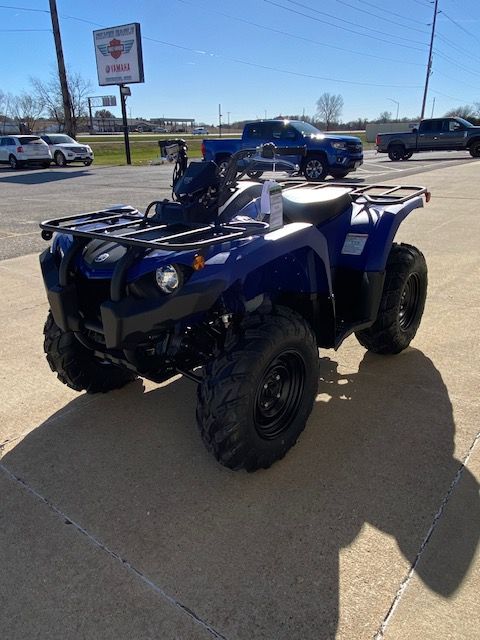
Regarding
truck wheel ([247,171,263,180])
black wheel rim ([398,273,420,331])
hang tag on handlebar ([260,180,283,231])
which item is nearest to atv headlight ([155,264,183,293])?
hang tag on handlebar ([260,180,283,231])

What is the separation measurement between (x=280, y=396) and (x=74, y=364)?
1.29 metres

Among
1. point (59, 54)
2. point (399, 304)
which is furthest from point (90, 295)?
point (59, 54)

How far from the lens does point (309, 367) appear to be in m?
2.78

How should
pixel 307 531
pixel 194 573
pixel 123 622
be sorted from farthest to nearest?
1. pixel 307 531
2. pixel 194 573
3. pixel 123 622

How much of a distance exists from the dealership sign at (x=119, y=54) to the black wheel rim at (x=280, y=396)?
→ 28123mm

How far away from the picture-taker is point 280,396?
111 inches

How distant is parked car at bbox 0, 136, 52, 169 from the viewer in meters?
23.9

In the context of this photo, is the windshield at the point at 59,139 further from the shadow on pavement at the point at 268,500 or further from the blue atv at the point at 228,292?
the shadow on pavement at the point at 268,500

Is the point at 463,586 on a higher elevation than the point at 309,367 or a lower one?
lower

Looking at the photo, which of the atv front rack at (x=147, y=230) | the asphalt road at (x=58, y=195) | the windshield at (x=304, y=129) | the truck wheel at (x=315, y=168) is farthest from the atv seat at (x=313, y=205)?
the windshield at (x=304, y=129)

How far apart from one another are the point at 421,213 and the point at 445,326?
633cm

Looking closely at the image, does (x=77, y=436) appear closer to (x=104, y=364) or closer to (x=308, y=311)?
(x=104, y=364)

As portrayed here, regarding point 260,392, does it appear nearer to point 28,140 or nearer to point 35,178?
point 35,178

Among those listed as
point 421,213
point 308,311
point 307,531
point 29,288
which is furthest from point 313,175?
point 307,531
